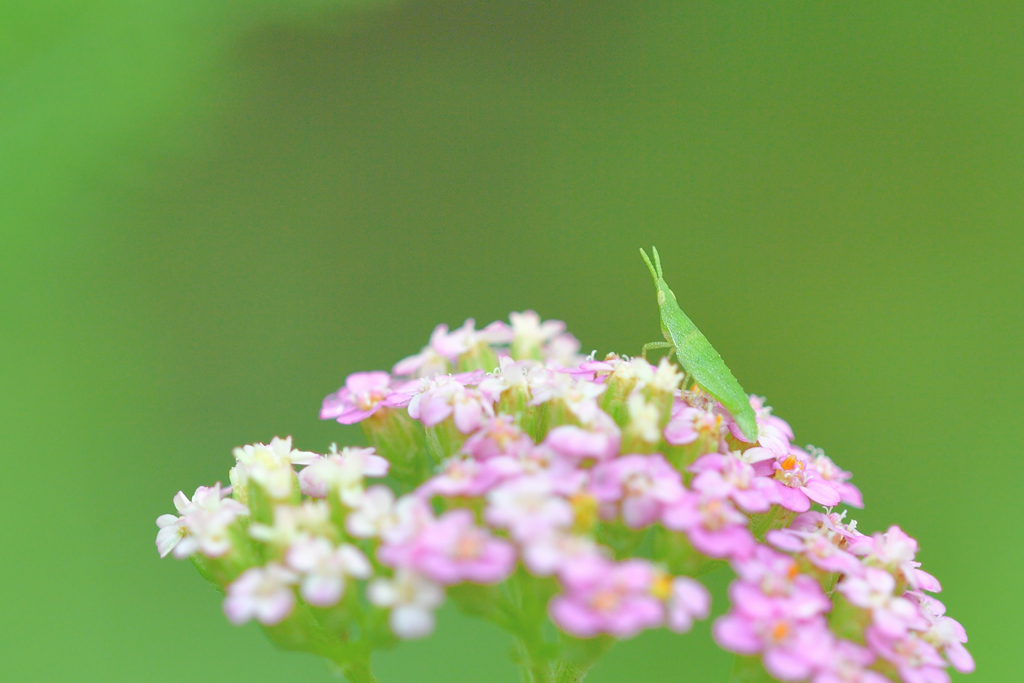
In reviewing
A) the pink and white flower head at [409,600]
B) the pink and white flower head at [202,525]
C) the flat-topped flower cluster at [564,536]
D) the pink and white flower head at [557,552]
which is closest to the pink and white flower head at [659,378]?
the flat-topped flower cluster at [564,536]

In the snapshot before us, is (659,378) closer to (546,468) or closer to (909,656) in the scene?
(546,468)

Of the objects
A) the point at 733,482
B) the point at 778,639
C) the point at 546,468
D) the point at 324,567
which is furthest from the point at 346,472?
the point at 778,639

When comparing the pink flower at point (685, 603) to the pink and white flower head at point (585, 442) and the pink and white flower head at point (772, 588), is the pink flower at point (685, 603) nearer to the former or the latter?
the pink and white flower head at point (772, 588)

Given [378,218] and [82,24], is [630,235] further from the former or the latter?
[82,24]

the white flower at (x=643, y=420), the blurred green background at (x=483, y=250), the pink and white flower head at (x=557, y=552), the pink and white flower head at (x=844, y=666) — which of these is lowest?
the pink and white flower head at (x=844, y=666)

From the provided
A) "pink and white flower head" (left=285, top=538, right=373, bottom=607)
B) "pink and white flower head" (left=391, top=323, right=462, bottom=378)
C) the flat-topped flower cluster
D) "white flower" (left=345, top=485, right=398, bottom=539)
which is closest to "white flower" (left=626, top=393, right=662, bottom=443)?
the flat-topped flower cluster

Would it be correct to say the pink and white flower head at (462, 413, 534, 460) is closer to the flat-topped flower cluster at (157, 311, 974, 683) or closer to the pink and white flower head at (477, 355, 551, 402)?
the flat-topped flower cluster at (157, 311, 974, 683)

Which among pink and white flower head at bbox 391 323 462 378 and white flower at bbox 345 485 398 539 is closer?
white flower at bbox 345 485 398 539
